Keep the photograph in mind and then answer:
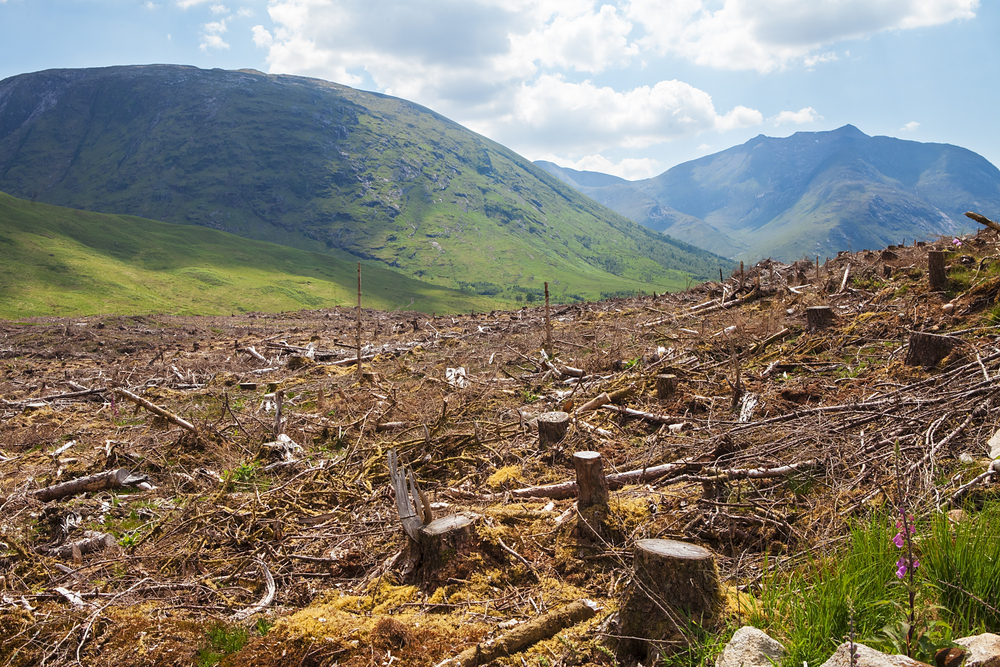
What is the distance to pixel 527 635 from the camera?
3555 mm

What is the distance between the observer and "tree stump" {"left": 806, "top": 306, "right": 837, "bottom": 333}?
10453mm

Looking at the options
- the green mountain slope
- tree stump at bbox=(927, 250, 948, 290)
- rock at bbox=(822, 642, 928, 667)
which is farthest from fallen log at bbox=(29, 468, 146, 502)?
the green mountain slope

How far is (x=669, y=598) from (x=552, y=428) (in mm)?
3981

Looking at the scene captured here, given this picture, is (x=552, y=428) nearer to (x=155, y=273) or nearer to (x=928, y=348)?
(x=928, y=348)

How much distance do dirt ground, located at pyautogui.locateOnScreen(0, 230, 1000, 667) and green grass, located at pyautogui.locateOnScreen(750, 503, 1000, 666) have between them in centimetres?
34

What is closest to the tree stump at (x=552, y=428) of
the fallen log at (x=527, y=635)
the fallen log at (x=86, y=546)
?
the fallen log at (x=527, y=635)

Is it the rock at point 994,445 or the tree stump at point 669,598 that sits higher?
the rock at point 994,445

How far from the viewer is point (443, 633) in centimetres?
374

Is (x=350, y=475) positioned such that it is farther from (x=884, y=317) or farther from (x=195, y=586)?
(x=884, y=317)

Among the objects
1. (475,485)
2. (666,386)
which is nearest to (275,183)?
(666,386)

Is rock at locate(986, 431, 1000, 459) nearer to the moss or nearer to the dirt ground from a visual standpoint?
the dirt ground

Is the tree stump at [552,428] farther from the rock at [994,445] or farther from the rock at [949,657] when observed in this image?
the rock at [949,657]

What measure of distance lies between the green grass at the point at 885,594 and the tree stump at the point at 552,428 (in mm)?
4115

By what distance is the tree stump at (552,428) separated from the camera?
23.7ft
